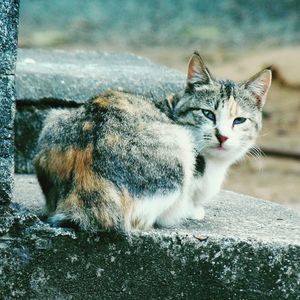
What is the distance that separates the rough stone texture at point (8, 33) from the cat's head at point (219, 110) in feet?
3.35

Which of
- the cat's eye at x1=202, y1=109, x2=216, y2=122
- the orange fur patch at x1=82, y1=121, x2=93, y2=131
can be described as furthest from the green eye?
the orange fur patch at x1=82, y1=121, x2=93, y2=131

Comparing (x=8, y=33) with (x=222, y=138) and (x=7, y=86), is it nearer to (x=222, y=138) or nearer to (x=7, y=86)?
(x=7, y=86)

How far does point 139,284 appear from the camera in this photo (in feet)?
13.6

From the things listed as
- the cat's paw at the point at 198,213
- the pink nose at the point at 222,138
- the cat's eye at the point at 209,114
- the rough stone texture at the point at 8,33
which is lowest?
the cat's paw at the point at 198,213

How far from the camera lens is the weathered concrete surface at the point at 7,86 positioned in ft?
12.8

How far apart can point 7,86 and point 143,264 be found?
94cm

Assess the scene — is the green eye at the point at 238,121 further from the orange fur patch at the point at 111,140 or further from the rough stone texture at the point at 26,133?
the rough stone texture at the point at 26,133

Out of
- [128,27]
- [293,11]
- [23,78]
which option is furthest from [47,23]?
[23,78]

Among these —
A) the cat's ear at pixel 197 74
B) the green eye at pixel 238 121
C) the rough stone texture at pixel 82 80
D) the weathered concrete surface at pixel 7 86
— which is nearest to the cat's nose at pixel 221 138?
the green eye at pixel 238 121

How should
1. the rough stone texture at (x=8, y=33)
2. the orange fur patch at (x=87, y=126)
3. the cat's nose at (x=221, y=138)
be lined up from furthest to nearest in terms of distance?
the cat's nose at (x=221, y=138), the orange fur patch at (x=87, y=126), the rough stone texture at (x=8, y=33)

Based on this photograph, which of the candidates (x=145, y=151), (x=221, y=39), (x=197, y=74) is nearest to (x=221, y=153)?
(x=197, y=74)

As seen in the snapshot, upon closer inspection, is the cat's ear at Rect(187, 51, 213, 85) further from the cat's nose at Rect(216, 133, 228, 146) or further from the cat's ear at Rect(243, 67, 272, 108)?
the cat's nose at Rect(216, 133, 228, 146)

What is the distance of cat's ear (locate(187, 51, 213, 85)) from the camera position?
4662 mm

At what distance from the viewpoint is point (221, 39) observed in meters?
14.7
